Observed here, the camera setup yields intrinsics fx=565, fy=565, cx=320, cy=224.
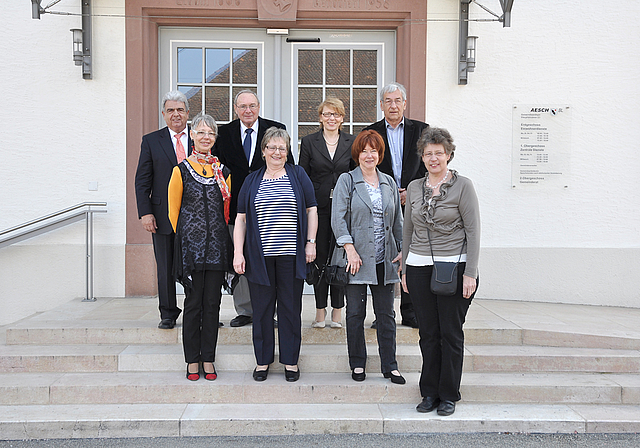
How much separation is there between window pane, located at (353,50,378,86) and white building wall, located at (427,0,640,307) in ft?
2.16

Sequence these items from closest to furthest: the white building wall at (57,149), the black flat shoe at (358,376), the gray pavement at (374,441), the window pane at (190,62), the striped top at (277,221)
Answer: the gray pavement at (374,441) → the striped top at (277,221) → the black flat shoe at (358,376) → the white building wall at (57,149) → the window pane at (190,62)

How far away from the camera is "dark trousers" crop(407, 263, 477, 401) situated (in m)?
3.53

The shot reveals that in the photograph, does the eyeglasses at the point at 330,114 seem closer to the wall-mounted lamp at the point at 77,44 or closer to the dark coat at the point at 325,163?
the dark coat at the point at 325,163

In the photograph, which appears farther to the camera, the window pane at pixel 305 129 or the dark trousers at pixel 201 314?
the window pane at pixel 305 129

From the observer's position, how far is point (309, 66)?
6.42 meters

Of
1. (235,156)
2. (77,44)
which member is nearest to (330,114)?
(235,156)

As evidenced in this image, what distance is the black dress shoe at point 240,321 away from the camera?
4.55 m

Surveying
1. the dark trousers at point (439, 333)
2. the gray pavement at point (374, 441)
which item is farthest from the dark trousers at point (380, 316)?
the gray pavement at point (374, 441)

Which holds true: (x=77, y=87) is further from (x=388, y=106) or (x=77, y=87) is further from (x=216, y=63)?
(x=388, y=106)

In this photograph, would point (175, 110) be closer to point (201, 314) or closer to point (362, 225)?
point (201, 314)

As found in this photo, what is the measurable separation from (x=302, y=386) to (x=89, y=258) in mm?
3186

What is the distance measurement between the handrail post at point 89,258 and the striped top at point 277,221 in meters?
2.84

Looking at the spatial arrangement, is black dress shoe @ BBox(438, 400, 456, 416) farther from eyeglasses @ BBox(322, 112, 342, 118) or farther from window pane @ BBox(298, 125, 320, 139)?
window pane @ BBox(298, 125, 320, 139)

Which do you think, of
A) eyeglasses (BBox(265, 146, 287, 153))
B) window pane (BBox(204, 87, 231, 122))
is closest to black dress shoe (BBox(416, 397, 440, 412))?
eyeglasses (BBox(265, 146, 287, 153))
